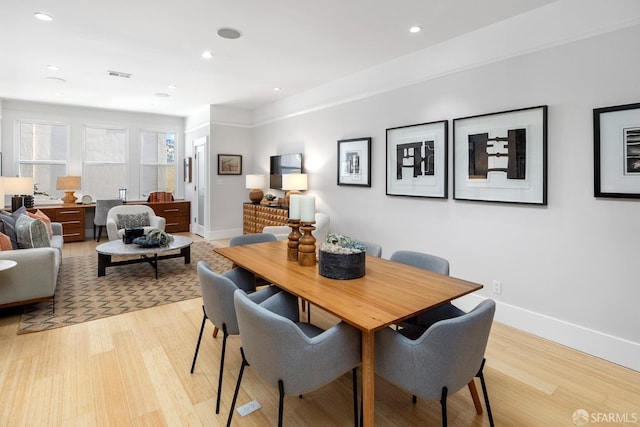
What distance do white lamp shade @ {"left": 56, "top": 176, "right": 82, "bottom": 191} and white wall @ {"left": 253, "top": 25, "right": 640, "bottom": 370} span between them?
6393mm

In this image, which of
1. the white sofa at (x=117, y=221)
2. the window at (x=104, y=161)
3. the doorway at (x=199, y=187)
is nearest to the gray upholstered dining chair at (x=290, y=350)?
the white sofa at (x=117, y=221)

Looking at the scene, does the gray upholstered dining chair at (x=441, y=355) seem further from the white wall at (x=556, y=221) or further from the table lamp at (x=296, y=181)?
the table lamp at (x=296, y=181)

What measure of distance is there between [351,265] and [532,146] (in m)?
2.00

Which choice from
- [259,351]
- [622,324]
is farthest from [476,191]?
[259,351]

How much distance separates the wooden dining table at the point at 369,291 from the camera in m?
1.43

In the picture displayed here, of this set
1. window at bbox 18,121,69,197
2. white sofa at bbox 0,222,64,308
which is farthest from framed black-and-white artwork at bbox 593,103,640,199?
window at bbox 18,121,69,197

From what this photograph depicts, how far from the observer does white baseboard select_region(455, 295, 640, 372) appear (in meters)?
2.41

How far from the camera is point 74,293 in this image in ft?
12.5

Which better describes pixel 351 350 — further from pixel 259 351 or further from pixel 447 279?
pixel 447 279

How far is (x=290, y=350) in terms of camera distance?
1.41 m

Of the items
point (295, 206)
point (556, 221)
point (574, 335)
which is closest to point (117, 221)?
point (295, 206)

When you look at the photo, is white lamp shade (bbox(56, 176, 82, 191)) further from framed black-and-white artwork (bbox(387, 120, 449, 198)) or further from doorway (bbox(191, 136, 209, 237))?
framed black-and-white artwork (bbox(387, 120, 449, 198))

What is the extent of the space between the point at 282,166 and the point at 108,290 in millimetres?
3341

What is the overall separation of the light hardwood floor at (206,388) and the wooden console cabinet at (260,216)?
293cm
